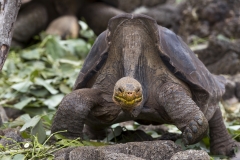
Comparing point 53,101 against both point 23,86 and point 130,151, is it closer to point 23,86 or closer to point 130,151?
point 23,86

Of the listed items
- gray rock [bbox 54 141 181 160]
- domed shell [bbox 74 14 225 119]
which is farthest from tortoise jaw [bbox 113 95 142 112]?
domed shell [bbox 74 14 225 119]

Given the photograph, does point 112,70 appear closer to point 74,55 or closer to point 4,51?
point 4,51

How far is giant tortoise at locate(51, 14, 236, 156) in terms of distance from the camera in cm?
307

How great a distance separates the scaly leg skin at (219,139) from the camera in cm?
367

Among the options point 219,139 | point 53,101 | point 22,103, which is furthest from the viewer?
point 53,101

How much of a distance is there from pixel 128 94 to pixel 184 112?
45 cm

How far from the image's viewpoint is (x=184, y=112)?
305 cm

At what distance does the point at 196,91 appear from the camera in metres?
3.45

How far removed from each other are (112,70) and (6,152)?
0.89 m

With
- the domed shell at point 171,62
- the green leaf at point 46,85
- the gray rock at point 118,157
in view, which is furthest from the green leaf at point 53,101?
the gray rock at point 118,157

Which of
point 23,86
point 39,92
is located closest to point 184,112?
point 39,92

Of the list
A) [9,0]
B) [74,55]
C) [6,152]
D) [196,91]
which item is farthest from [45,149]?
[74,55]

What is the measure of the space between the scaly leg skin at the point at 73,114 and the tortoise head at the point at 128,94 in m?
0.30

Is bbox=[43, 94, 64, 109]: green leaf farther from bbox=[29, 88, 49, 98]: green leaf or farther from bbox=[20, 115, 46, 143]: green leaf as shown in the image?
bbox=[20, 115, 46, 143]: green leaf
